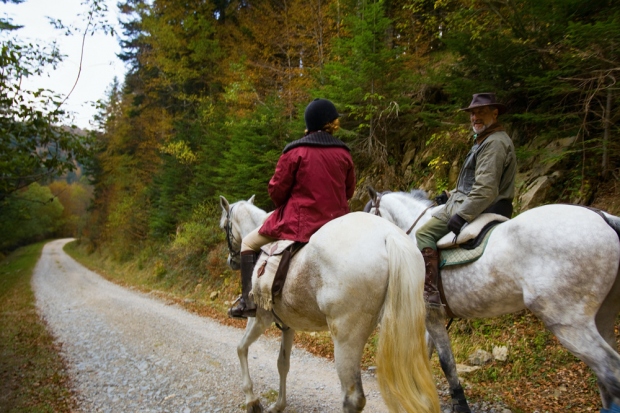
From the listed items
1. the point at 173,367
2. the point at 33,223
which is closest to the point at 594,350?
the point at 173,367

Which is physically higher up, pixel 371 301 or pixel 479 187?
pixel 479 187

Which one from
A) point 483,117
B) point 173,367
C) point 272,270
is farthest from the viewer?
point 173,367

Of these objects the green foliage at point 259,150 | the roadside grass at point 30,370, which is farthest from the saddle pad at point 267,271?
the green foliage at point 259,150

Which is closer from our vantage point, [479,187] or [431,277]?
[479,187]

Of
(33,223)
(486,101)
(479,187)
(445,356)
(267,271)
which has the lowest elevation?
(33,223)

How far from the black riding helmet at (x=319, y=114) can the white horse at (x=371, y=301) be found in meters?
0.90

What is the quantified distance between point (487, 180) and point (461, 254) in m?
0.78

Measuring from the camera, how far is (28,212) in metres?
6.28

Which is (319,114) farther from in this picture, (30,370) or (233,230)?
(30,370)

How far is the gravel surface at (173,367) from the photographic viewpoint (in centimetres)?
467

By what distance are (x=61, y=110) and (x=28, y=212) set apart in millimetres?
1877

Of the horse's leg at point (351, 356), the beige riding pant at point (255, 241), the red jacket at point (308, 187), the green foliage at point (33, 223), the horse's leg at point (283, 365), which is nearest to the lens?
the horse's leg at point (351, 356)

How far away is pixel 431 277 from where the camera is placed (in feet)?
12.7

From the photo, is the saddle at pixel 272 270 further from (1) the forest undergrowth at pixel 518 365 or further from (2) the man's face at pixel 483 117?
(1) the forest undergrowth at pixel 518 365
